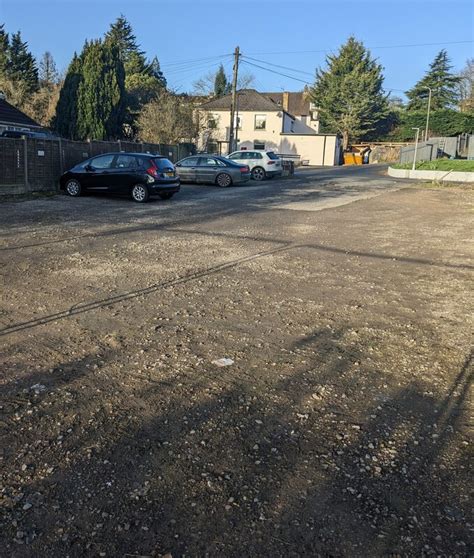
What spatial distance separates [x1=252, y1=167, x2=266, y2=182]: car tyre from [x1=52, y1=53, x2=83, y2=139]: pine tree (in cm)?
1608

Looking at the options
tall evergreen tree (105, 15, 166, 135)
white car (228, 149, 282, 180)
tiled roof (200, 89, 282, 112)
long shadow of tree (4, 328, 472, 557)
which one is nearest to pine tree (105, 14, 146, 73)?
tall evergreen tree (105, 15, 166, 135)

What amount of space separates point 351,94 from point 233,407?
227 ft

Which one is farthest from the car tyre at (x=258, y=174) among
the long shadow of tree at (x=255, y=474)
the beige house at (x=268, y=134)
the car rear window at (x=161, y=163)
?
the beige house at (x=268, y=134)

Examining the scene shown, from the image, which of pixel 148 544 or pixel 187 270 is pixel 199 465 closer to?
pixel 148 544

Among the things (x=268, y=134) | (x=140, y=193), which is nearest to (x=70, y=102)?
(x=140, y=193)

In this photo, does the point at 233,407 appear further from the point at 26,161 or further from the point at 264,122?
the point at 264,122

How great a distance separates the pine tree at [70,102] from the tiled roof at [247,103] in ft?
68.4

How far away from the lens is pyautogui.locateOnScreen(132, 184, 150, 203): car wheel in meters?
16.2

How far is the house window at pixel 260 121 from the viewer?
189 feet

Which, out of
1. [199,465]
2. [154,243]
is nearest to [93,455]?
[199,465]

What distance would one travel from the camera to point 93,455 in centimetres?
297

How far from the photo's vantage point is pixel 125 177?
645 inches

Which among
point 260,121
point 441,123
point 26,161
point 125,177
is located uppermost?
point 441,123

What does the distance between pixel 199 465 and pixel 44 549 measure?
0.92 meters
